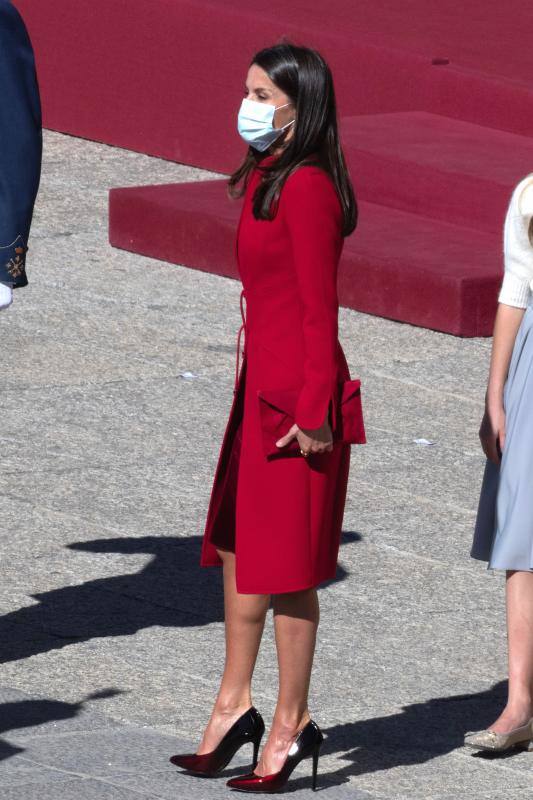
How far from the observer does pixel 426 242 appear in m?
10.7

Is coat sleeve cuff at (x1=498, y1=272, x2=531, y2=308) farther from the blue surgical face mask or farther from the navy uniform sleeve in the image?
the navy uniform sleeve

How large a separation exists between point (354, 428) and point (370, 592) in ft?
5.71

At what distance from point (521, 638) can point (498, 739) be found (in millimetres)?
296

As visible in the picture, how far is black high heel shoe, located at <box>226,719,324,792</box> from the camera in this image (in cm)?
475

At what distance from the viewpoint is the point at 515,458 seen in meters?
5.20

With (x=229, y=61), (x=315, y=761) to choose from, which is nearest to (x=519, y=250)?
(x=315, y=761)

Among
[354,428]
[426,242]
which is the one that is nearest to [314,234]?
[354,428]

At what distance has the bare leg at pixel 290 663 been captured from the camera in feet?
15.6

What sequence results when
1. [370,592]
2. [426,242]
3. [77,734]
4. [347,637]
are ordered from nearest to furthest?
[77,734], [347,637], [370,592], [426,242]

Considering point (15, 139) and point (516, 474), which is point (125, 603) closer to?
point (516, 474)

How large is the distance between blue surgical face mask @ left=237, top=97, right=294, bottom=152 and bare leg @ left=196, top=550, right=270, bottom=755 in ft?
3.43

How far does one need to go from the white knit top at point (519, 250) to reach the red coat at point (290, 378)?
2.27 feet

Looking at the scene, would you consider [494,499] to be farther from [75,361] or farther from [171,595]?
[75,361]

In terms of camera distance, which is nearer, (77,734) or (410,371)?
(77,734)
